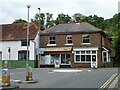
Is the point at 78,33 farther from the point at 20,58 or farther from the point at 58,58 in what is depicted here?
the point at 20,58

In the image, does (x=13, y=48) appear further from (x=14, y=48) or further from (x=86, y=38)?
(x=86, y=38)

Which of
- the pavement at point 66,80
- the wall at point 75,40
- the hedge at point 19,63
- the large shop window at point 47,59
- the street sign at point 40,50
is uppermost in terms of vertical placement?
the wall at point 75,40

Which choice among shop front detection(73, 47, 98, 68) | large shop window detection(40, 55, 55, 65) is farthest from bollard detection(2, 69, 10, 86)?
large shop window detection(40, 55, 55, 65)

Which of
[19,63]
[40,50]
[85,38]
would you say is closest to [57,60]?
[40,50]

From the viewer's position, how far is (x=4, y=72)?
36.5 feet

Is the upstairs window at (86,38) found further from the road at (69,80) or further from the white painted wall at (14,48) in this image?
the road at (69,80)

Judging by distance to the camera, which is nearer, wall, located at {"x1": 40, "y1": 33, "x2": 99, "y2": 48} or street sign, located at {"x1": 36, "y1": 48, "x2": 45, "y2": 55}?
wall, located at {"x1": 40, "y1": 33, "x2": 99, "y2": 48}

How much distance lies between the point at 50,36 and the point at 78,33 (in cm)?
506

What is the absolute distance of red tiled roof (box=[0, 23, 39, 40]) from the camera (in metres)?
36.8

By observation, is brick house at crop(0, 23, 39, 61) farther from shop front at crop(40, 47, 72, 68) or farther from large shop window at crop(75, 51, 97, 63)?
large shop window at crop(75, 51, 97, 63)

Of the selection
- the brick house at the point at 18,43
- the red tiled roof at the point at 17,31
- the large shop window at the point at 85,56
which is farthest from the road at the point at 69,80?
the red tiled roof at the point at 17,31

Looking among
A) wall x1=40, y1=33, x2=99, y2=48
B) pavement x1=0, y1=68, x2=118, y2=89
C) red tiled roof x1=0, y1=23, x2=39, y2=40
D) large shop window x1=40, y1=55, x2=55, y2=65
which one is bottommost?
pavement x1=0, y1=68, x2=118, y2=89

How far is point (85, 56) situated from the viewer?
33.6 metres

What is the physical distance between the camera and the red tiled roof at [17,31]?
1448 inches
